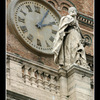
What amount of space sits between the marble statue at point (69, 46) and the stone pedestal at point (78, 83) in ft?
1.25

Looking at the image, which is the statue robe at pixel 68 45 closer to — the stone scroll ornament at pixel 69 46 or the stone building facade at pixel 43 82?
the stone scroll ornament at pixel 69 46

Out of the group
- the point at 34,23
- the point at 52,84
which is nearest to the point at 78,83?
the point at 52,84

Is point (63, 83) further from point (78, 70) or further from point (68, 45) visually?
point (68, 45)

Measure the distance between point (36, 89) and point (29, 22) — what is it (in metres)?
6.25

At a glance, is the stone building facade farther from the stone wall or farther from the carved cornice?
the stone wall

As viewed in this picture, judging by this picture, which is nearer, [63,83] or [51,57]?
[63,83]

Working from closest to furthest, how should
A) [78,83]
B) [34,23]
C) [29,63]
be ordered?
[78,83] < [29,63] < [34,23]

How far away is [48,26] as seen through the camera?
22094mm

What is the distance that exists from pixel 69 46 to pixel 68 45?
0.07 metres

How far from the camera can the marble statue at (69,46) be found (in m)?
16.3

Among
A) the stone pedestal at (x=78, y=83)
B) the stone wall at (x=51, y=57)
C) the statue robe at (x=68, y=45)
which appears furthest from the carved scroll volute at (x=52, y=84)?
the stone wall at (x=51, y=57)

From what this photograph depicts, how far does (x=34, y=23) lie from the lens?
71.1 ft

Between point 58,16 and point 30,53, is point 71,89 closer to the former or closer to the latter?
point 30,53
